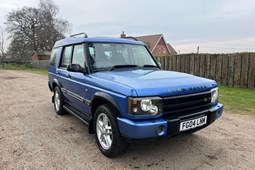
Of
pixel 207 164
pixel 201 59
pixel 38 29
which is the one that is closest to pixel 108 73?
pixel 207 164

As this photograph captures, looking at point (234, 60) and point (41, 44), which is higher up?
point (41, 44)

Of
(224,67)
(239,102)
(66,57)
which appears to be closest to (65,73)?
(66,57)

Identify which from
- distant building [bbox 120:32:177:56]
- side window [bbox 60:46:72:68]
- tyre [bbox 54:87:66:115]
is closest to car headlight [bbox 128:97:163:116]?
side window [bbox 60:46:72:68]

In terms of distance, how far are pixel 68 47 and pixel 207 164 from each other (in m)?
3.89

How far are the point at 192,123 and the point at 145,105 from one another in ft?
2.81

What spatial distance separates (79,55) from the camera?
4.54 meters

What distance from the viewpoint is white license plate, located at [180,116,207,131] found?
3.16 metres

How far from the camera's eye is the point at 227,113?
6125mm

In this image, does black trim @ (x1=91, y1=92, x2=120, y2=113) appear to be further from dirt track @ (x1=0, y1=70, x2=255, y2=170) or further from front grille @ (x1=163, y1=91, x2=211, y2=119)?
dirt track @ (x1=0, y1=70, x2=255, y2=170)

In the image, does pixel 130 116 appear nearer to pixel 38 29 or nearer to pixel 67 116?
pixel 67 116

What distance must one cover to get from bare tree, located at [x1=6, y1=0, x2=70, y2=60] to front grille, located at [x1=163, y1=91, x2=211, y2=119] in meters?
51.4

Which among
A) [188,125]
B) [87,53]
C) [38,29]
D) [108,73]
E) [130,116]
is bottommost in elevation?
[188,125]

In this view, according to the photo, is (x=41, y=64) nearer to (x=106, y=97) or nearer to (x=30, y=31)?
(x=30, y=31)

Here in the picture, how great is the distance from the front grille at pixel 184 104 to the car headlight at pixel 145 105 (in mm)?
119
